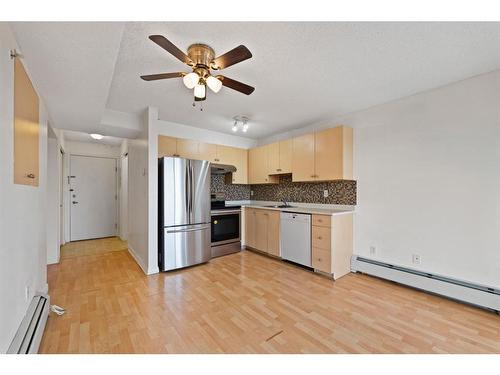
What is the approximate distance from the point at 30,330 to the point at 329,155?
3.38 metres

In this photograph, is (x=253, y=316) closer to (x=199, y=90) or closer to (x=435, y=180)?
(x=199, y=90)

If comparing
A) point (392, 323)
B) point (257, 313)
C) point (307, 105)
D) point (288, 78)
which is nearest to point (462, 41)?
point (288, 78)

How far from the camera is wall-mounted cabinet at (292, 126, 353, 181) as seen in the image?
9.69 ft

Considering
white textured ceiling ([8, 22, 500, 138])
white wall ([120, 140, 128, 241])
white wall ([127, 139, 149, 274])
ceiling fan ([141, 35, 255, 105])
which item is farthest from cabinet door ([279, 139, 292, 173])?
white wall ([120, 140, 128, 241])

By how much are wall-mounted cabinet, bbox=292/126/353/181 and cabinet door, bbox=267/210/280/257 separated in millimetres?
727

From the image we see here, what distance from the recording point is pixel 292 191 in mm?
4066

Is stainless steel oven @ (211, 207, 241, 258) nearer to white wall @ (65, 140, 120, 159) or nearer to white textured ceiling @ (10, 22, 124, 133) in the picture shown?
white textured ceiling @ (10, 22, 124, 133)

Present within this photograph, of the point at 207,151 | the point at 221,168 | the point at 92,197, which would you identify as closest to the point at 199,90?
the point at 207,151

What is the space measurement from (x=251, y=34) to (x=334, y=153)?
200cm

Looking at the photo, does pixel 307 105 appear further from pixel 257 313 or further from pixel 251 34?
pixel 257 313

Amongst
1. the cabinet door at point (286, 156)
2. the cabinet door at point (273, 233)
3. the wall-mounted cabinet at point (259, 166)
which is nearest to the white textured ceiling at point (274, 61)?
the cabinet door at point (286, 156)

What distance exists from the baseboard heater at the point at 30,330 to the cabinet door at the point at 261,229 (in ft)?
9.20

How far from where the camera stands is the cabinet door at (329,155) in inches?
116

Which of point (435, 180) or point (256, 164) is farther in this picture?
point (256, 164)
